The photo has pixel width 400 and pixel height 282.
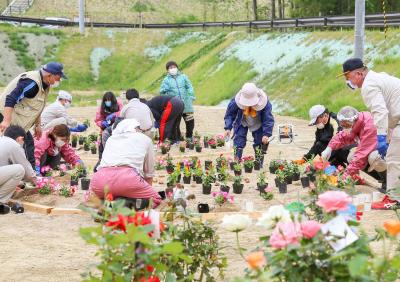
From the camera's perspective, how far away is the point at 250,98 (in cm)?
1152

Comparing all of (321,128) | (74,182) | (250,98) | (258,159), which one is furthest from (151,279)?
(258,159)

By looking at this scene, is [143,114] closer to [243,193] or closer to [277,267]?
[243,193]

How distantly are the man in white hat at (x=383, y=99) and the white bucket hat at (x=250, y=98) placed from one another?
328 centimetres

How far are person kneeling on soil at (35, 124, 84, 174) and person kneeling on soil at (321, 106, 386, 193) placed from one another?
3850 millimetres

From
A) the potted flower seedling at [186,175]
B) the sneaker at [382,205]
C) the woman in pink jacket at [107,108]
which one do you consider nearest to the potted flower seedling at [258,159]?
the potted flower seedling at [186,175]

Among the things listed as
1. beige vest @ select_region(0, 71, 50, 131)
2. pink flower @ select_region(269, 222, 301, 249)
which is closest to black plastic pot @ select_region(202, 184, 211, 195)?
beige vest @ select_region(0, 71, 50, 131)

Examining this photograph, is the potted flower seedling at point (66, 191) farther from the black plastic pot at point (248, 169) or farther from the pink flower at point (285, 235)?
the pink flower at point (285, 235)

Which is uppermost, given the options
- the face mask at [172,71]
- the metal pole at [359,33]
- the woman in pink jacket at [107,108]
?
the metal pole at [359,33]

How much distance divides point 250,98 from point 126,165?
3676 mm

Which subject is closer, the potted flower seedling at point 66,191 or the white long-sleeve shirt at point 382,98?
the white long-sleeve shirt at point 382,98

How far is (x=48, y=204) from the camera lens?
9422 millimetres

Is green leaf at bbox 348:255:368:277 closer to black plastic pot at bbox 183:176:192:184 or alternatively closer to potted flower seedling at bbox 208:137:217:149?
black plastic pot at bbox 183:176:192:184

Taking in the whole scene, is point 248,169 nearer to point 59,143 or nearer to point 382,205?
point 59,143

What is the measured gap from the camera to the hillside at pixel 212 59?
2356 cm
